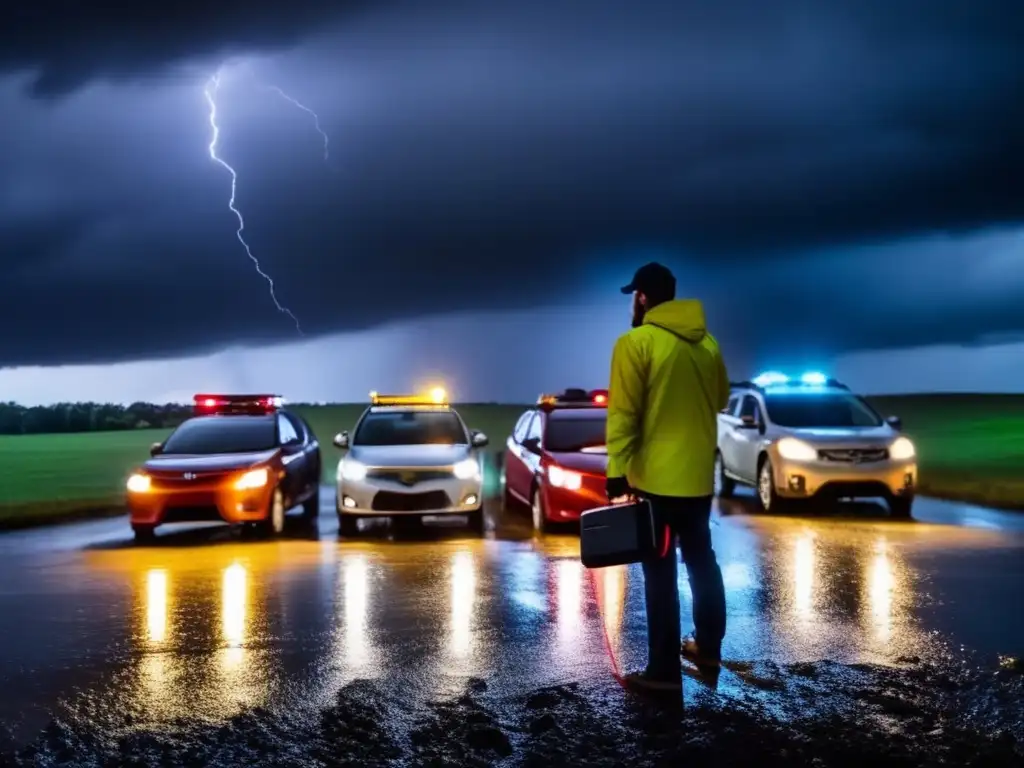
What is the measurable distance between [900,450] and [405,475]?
7.32 metres

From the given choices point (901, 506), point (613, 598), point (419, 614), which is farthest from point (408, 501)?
point (901, 506)

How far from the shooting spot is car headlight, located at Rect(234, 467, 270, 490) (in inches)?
548

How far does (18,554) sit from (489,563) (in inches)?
228

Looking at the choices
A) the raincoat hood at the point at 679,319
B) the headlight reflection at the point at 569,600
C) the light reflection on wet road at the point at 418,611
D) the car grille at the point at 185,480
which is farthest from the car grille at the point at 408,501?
the raincoat hood at the point at 679,319

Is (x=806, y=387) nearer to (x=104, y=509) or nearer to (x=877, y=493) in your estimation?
(x=877, y=493)

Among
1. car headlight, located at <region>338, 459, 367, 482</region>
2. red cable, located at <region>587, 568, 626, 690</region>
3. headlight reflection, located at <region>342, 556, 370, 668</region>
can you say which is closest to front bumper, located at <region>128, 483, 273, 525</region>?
car headlight, located at <region>338, 459, 367, 482</region>

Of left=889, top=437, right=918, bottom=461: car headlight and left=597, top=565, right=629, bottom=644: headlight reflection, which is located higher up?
left=889, top=437, right=918, bottom=461: car headlight

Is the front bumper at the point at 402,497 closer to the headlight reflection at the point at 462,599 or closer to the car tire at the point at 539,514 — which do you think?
the car tire at the point at 539,514

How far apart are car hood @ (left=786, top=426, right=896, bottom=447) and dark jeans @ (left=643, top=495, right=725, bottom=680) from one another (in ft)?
33.9

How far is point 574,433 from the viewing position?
15070 millimetres

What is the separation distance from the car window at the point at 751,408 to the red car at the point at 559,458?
3176 mm

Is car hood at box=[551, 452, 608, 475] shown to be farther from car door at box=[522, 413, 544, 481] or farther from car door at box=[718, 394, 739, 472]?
car door at box=[718, 394, 739, 472]

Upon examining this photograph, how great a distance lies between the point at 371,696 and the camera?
19.6ft

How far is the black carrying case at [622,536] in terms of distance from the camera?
610 cm
